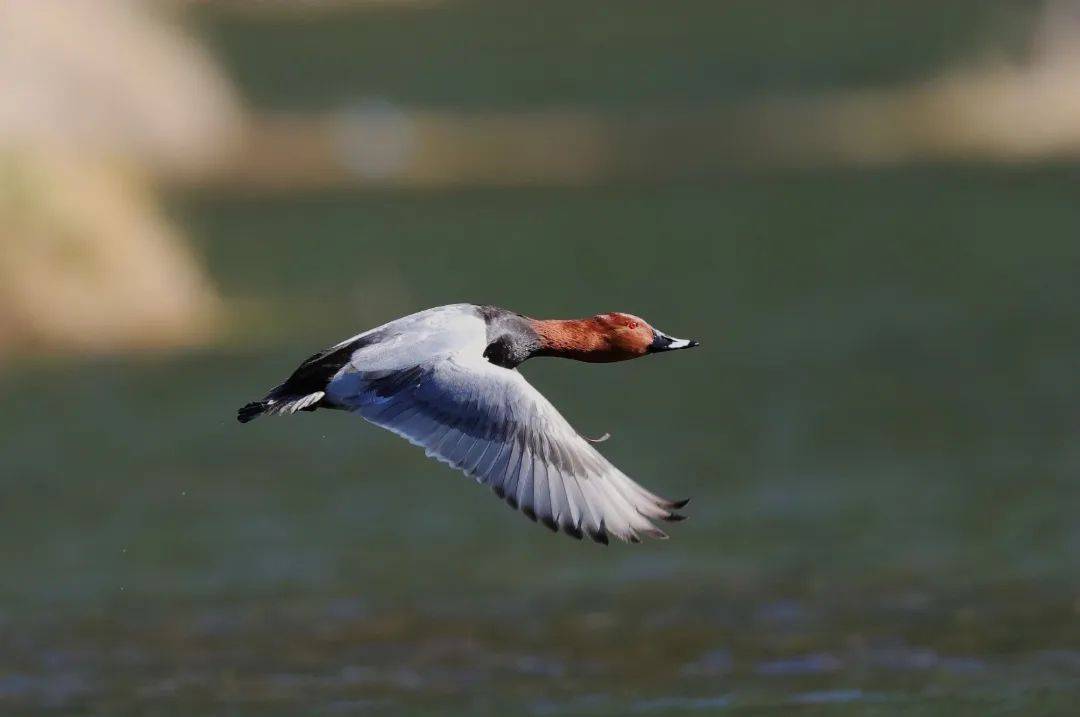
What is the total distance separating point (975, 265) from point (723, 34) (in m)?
21.1

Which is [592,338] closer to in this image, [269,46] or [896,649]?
Result: [896,649]

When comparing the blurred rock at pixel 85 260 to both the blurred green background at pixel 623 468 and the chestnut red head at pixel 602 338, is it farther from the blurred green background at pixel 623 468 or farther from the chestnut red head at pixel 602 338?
the chestnut red head at pixel 602 338

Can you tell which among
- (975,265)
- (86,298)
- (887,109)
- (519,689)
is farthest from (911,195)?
(519,689)

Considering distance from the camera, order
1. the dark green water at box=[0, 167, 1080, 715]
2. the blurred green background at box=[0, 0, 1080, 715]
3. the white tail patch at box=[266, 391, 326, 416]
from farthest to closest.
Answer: the blurred green background at box=[0, 0, 1080, 715] < the dark green water at box=[0, 167, 1080, 715] < the white tail patch at box=[266, 391, 326, 416]

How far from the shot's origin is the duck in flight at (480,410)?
26.5ft

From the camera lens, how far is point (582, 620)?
12227mm

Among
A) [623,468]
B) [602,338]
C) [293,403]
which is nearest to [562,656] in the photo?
[602,338]

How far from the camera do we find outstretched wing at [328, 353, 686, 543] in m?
8.05

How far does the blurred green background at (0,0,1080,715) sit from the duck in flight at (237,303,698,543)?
2.24 meters

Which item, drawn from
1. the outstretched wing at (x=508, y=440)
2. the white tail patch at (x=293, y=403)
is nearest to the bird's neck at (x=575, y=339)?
the outstretched wing at (x=508, y=440)

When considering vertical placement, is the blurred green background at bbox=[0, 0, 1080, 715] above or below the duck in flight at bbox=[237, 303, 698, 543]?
above

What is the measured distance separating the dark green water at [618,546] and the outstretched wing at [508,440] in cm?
233

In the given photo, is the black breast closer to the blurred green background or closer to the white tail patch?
the white tail patch

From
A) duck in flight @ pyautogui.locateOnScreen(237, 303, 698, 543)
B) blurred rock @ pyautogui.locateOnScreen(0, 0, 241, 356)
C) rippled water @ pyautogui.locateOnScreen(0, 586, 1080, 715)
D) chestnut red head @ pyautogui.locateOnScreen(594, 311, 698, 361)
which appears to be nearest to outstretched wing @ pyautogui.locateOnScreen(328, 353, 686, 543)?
duck in flight @ pyautogui.locateOnScreen(237, 303, 698, 543)
